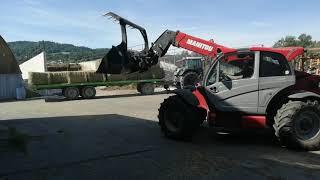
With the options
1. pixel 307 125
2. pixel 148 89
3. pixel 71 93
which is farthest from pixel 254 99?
pixel 148 89

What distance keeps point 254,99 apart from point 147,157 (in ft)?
9.30

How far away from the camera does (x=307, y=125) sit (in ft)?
33.0

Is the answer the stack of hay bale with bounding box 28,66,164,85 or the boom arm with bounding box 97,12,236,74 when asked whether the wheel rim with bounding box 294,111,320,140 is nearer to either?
the boom arm with bounding box 97,12,236,74

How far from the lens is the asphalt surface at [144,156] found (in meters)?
7.91

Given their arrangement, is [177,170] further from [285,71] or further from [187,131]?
[285,71]

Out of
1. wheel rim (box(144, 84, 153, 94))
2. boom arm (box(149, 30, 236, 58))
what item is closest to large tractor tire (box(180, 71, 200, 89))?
wheel rim (box(144, 84, 153, 94))

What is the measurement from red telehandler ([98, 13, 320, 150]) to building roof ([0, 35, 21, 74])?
28.6m

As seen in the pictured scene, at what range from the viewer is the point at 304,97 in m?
9.93

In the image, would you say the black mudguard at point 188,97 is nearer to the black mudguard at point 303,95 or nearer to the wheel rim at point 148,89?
the black mudguard at point 303,95

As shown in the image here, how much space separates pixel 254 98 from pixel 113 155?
11.1ft

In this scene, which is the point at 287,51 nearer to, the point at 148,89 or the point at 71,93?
the point at 71,93

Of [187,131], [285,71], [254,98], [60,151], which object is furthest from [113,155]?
[285,71]

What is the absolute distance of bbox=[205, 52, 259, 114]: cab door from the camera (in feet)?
33.9

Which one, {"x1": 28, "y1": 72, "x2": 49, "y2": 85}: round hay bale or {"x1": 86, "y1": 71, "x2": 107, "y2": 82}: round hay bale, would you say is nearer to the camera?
{"x1": 28, "y1": 72, "x2": 49, "y2": 85}: round hay bale
